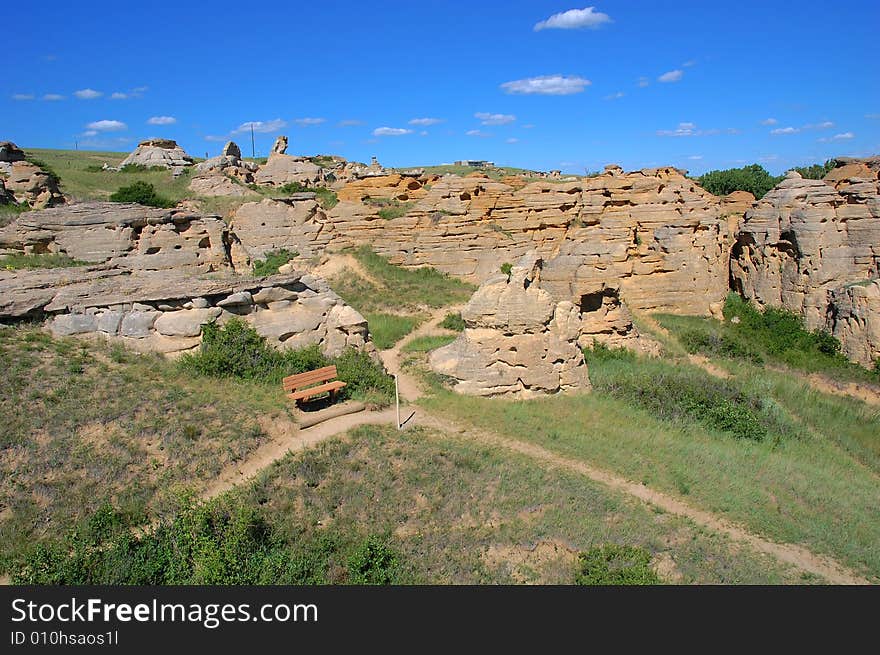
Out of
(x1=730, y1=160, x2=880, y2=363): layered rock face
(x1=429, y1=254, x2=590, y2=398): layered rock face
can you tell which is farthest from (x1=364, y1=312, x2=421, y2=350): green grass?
(x1=730, y1=160, x2=880, y2=363): layered rock face

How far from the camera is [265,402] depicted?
10.9 metres

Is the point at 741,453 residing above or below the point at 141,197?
below

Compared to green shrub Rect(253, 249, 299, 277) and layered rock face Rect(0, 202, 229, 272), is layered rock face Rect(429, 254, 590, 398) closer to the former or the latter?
layered rock face Rect(0, 202, 229, 272)

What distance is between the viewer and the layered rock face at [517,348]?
44.2ft

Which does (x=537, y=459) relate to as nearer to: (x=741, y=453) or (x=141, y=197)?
(x=741, y=453)

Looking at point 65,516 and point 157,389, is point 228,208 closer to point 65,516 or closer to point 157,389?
point 157,389

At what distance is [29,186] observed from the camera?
24.0m

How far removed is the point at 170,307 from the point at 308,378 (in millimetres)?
3646

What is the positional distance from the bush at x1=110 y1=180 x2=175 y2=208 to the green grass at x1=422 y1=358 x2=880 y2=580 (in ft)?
68.6

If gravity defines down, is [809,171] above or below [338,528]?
above

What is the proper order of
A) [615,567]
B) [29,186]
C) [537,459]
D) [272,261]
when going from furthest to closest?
[29,186] → [272,261] → [537,459] → [615,567]

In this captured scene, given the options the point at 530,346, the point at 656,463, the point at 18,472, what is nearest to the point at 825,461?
the point at 656,463

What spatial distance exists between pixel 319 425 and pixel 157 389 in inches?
120

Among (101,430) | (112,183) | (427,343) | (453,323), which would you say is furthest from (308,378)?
(112,183)
